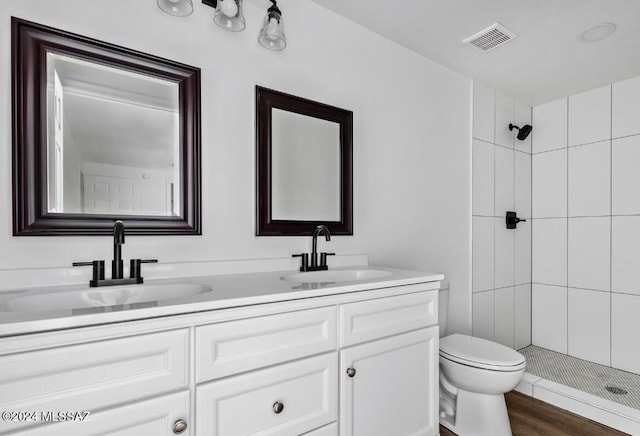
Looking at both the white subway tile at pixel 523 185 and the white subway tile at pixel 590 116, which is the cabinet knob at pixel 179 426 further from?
the white subway tile at pixel 590 116

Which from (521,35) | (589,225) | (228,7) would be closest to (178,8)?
(228,7)

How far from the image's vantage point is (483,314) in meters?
2.55

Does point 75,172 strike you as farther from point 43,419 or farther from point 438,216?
point 438,216

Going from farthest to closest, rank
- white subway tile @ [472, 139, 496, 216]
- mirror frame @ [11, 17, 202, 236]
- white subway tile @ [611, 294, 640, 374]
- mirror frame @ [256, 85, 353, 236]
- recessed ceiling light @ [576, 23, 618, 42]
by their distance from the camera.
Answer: white subway tile @ [472, 139, 496, 216], white subway tile @ [611, 294, 640, 374], recessed ceiling light @ [576, 23, 618, 42], mirror frame @ [256, 85, 353, 236], mirror frame @ [11, 17, 202, 236]

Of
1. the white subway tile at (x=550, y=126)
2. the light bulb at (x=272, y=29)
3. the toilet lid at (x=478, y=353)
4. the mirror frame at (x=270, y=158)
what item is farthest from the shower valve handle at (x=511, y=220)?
the light bulb at (x=272, y=29)

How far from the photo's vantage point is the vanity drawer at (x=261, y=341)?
934 mm

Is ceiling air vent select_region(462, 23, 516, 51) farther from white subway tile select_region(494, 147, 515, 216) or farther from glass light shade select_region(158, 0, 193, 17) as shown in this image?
glass light shade select_region(158, 0, 193, 17)

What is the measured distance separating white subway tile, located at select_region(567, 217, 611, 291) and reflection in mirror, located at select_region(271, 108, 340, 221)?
2.14 m

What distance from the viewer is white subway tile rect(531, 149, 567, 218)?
2846mm

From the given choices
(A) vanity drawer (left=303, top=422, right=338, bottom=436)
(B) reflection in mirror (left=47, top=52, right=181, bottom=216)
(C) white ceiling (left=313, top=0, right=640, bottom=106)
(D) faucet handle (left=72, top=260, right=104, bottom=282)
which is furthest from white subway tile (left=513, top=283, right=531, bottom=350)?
(D) faucet handle (left=72, top=260, right=104, bottom=282)

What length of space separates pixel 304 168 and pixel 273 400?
1040mm

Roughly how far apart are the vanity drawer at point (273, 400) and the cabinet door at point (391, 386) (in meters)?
0.07

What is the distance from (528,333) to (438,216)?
5.09 feet

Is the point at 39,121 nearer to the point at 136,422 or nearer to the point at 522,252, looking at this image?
the point at 136,422
